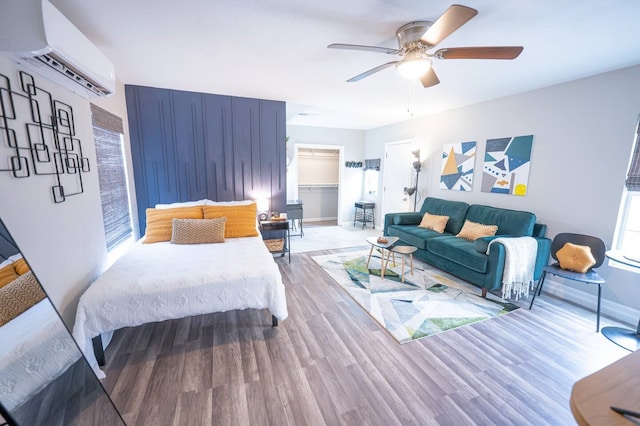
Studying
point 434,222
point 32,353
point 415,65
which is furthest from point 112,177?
point 434,222

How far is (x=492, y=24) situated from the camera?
178 cm

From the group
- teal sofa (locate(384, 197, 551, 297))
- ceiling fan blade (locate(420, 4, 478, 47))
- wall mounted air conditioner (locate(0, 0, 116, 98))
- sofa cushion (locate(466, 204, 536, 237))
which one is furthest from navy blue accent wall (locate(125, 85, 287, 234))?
sofa cushion (locate(466, 204, 536, 237))

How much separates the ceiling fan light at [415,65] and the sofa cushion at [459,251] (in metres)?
2.15

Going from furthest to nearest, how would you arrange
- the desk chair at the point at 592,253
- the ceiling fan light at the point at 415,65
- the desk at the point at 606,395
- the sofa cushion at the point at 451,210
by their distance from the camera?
the sofa cushion at the point at 451,210 → the desk chair at the point at 592,253 → the ceiling fan light at the point at 415,65 → the desk at the point at 606,395

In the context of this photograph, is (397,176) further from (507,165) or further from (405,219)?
(507,165)

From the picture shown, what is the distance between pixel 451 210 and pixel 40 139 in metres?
4.65

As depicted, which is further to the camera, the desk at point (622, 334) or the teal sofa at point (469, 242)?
the teal sofa at point (469, 242)

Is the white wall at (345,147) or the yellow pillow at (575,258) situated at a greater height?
the white wall at (345,147)

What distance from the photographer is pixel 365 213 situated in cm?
655

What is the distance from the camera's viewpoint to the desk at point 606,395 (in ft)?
1.86

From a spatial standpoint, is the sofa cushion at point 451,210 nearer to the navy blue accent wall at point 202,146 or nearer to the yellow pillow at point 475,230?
the yellow pillow at point 475,230

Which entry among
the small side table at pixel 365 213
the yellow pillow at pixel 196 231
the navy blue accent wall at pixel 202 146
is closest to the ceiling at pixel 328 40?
the navy blue accent wall at pixel 202 146

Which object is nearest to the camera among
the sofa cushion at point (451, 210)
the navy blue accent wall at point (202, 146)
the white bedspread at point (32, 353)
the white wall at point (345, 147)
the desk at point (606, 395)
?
the desk at point (606, 395)

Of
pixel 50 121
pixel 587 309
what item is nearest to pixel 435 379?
pixel 587 309
